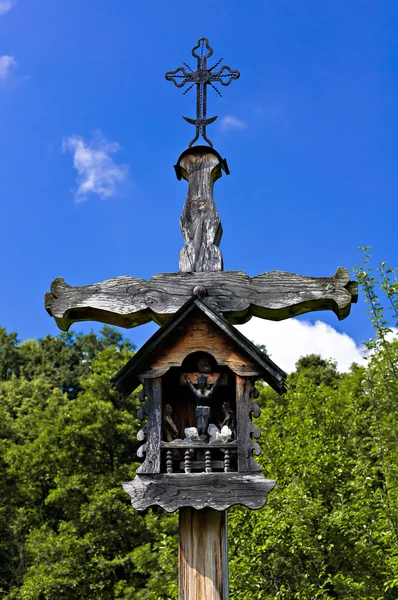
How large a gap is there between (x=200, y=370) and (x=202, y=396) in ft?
0.50

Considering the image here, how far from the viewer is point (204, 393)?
3494mm

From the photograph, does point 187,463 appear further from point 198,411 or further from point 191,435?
point 198,411

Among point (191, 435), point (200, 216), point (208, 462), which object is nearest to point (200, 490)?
point (208, 462)

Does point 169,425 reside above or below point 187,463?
above

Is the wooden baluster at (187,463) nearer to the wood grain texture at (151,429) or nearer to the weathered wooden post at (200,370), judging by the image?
the weathered wooden post at (200,370)

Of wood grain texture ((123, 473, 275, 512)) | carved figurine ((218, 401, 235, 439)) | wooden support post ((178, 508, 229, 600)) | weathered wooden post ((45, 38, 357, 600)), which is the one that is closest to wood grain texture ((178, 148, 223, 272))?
weathered wooden post ((45, 38, 357, 600))

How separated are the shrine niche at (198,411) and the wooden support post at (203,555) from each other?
237 millimetres

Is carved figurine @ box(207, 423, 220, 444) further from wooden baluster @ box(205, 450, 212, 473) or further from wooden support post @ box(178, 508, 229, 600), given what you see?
wooden support post @ box(178, 508, 229, 600)

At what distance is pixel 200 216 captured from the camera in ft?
13.0

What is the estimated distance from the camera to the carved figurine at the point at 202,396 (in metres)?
3.44

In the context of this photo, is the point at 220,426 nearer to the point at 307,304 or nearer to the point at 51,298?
the point at 307,304

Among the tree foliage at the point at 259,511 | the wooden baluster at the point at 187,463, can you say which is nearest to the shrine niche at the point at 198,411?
the wooden baluster at the point at 187,463

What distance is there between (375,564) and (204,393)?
8.48 metres

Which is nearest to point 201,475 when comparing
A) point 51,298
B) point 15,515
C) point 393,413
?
point 51,298
